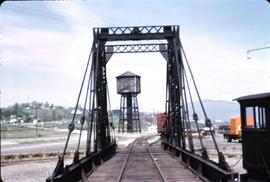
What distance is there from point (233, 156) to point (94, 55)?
1501 cm

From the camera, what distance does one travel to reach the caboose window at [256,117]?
12.2 meters

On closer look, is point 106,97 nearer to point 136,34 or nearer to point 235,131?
point 136,34

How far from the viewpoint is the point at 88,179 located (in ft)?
51.9

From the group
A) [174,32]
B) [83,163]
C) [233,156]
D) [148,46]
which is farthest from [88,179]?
[233,156]

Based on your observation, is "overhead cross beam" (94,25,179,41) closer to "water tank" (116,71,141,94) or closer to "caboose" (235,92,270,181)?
"caboose" (235,92,270,181)

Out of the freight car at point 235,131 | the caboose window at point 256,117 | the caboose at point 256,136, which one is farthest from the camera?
the freight car at point 235,131

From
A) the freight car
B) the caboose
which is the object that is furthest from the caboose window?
the freight car

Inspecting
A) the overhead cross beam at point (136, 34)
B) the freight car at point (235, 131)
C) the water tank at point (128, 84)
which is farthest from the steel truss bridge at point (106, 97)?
the water tank at point (128, 84)

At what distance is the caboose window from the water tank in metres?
63.8

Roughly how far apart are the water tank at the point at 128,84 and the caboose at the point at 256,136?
6366 centimetres

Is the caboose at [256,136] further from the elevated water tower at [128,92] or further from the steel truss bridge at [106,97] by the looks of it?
the elevated water tower at [128,92]

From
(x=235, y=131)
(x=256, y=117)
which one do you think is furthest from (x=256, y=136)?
(x=235, y=131)

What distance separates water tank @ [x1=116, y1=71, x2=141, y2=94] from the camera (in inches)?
3036

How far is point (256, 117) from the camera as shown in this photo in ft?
41.4
